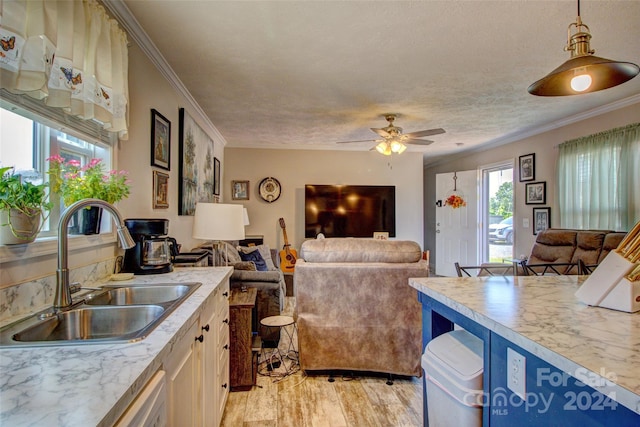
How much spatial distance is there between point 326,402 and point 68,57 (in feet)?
7.80

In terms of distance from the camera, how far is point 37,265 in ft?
4.00

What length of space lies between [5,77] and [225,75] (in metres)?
1.87

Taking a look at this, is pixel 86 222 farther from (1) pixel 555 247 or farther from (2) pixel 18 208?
(1) pixel 555 247

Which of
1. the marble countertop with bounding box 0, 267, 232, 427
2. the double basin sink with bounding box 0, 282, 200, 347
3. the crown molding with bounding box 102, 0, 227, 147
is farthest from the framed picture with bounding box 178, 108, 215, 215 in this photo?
the marble countertop with bounding box 0, 267, 232, 427

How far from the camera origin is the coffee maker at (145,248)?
1.82m

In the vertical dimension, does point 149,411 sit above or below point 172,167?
below

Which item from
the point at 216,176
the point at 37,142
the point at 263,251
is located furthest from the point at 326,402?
the point at 216,176

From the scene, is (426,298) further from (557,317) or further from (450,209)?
→ (450,209)

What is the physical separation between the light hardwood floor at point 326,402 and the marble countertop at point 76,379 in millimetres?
1375

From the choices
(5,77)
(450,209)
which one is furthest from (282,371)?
(450,209)

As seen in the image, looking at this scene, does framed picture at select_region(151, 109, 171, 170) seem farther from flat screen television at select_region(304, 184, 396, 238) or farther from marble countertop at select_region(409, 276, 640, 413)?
flat screen television at select_region(304, 184, 396, 238)

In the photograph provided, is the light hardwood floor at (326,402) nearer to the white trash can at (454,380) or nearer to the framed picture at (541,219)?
the white trash can at (454,380)

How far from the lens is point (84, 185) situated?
141 cm

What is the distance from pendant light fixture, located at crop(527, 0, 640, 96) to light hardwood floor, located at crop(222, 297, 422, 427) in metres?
1.97
